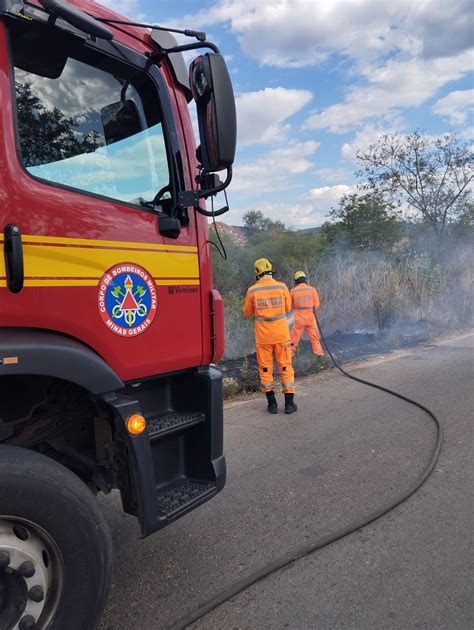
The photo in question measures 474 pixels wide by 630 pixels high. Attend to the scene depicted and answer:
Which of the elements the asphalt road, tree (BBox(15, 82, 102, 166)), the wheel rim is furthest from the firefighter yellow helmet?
the wheel rim

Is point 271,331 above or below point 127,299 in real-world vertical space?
below

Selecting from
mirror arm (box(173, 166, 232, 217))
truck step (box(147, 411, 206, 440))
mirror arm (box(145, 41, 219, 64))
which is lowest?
truck step (box(147, 411, 206, 440))

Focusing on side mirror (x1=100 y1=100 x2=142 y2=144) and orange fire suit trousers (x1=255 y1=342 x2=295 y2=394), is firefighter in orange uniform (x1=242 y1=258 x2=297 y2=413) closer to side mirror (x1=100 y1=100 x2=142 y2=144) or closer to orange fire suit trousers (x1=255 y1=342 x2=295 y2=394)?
orange fire suit trousers (x1=255 y1=342 x2=295 y2=394)

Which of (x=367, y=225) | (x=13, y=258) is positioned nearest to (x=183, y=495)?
(x=13, y=258)

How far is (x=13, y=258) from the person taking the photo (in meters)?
1.85

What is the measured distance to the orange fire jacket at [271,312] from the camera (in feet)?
19.6

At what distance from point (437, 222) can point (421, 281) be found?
472 cm

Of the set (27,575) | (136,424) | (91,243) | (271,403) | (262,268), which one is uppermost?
(91,243)

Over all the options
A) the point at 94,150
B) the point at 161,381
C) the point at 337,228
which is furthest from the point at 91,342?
the point at 337,228

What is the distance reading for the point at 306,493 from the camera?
3.69m

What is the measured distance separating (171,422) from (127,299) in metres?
0.66

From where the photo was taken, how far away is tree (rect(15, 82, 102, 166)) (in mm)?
2041

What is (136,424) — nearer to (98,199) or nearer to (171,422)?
(171,422)

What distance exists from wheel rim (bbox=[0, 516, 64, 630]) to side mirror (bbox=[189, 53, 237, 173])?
171 centimetres
